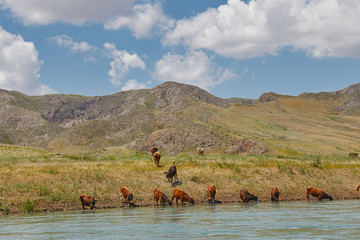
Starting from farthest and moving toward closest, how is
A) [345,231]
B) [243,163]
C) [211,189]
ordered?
1. [243,163]
2. [211,189]
3. [345,231]

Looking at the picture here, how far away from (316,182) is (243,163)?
8205mm

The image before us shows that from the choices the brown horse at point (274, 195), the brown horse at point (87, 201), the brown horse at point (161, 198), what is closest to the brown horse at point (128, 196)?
the brown horse at point (161, 198)

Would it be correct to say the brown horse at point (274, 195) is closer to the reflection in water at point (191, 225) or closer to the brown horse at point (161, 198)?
the reflection in water at point (191, 225)

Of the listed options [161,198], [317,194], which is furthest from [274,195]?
[161,198]

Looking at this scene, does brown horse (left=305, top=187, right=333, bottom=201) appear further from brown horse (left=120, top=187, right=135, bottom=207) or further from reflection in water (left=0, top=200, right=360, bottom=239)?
brown horse (left=120, top=187, right=135, bottom=207)

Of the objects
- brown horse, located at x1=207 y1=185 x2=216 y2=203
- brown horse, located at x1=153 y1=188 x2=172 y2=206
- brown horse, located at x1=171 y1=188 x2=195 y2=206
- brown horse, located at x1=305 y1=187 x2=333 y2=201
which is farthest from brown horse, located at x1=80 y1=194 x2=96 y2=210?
brown horse, located at x1=305 y1=187 x2=333 y2=201

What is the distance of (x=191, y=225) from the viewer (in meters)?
20.5

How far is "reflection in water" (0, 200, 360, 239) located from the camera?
17.4 metres

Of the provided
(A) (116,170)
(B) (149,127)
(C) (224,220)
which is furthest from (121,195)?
(B) (149,127)

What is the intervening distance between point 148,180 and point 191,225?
18.5 m

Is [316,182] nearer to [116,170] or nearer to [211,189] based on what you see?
[211,189]

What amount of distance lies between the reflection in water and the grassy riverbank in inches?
237

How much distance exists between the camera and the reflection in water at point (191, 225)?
17.4 metres

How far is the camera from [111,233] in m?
18.4
